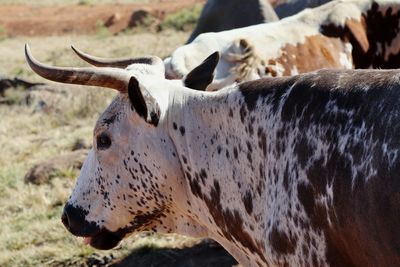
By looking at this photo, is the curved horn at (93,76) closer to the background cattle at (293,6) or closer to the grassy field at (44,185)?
the grassy field at (44,185)

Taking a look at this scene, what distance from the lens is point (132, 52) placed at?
21.1 m

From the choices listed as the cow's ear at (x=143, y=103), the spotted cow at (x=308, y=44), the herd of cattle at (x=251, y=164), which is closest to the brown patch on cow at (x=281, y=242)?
the herd of cattle at (x=251, y=164)

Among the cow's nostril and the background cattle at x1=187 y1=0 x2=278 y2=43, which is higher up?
the cow's nostril

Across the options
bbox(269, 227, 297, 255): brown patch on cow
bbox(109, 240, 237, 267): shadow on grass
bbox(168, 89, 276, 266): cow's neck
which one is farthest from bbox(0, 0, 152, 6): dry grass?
bbox(269, 227, 297, 255): brown patch on cow

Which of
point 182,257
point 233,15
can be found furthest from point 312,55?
point 233,15

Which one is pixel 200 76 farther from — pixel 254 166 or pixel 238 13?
pixel 238 13

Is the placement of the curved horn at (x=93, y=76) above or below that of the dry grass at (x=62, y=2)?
above

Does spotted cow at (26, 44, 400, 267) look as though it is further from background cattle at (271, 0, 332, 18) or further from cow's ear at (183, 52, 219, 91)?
background cattle at (271, 0, 332, 18)

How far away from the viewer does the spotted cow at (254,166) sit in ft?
10.8

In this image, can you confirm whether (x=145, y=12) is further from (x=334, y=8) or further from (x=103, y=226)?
(x=103, y=226)

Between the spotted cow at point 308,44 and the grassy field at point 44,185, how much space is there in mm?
1451

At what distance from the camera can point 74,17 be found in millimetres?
31547

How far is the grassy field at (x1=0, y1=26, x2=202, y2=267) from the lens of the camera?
24.6ft

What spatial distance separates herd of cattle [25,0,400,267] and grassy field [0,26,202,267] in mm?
2784
